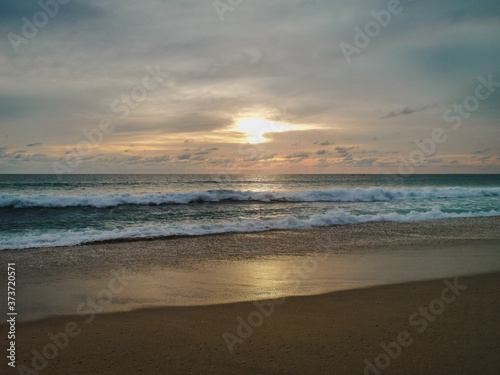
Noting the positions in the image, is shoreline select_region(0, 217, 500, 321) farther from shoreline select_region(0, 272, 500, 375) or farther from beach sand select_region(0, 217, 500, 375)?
shoreline select_region(0, 272, 500, 375)

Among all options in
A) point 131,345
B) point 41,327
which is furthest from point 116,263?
point 131,345

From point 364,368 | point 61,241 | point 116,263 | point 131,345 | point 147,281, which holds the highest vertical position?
point 61,241

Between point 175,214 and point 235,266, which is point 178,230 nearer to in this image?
point 235,266

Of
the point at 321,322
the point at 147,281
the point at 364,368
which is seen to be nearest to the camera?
the point at 364,368

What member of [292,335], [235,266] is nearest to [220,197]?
[235,266]

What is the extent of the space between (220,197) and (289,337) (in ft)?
79.8

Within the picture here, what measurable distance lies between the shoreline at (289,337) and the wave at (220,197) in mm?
20379

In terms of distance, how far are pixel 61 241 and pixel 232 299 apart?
8225 millimetres

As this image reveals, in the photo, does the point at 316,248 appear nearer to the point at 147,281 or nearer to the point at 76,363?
the point at 147,281

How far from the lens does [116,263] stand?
8.28 m

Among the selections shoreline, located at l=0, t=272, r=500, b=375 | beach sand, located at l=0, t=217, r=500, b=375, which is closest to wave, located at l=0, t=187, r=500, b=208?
beach sand, located at l=0, t=217, r=500, b=375

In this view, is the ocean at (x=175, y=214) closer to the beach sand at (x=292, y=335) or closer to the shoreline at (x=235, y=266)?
the shoreline at (x=235, y=266)

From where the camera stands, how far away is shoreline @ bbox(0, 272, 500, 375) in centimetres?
355

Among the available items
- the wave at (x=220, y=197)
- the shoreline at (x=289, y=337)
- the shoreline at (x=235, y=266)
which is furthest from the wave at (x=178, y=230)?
the wave at (x=220, y=197)
